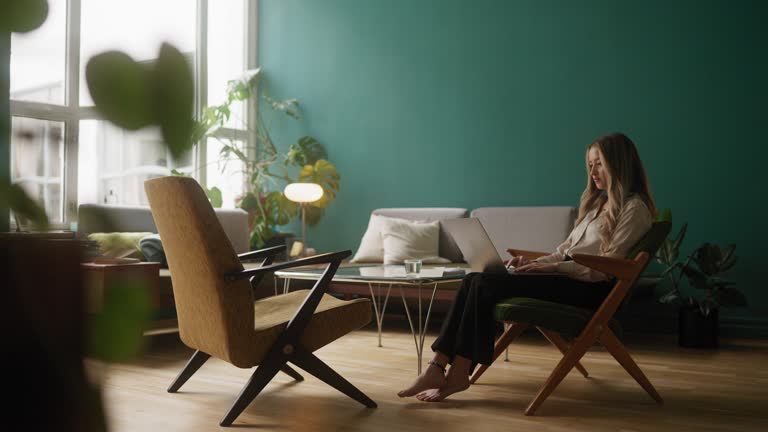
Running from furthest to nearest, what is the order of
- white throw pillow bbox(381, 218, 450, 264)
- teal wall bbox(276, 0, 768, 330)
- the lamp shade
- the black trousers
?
the lamp shade < white throw pillow bbox(381, 218, 450, 264) < teal wall bbox(276, 0, 768, 330) < the black trousers

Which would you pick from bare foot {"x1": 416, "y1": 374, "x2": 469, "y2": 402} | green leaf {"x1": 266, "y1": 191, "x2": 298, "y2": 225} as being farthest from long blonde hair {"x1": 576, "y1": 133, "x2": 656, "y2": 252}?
green leaf {"x1": 266, "y1": 191, "x2": 298, "y2": 225}

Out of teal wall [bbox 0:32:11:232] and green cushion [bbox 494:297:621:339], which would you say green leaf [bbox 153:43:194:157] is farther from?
green cushion [bbox 494:297:621:339]

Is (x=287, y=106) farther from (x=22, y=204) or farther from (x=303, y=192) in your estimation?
(x=22, y=204)

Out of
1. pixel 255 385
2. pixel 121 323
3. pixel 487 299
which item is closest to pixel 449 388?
pixel 487 299

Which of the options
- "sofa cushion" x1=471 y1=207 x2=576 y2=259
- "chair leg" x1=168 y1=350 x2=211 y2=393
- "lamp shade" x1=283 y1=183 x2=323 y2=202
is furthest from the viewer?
"lamp shade" x1=283 y1=183 x2=323 y2=202

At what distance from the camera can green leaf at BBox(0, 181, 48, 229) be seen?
233 millimetres

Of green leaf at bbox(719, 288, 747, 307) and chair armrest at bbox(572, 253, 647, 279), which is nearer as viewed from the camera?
chair armrest at bbox(572, 253, 647, 279)

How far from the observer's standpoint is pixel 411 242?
500 cm

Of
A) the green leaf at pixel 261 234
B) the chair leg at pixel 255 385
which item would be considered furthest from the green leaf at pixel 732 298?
the green leaf at pixel 261 234

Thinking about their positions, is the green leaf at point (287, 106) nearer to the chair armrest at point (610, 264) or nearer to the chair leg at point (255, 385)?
the chair leg at point (255, 385)

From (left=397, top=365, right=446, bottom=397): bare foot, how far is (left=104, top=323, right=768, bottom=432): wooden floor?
6 centimetres

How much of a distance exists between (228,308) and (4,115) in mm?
2136

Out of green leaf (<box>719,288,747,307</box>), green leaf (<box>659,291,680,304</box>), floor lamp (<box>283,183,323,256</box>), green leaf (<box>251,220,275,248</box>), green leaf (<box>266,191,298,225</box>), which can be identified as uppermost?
floor lamp (<box>283,183,323,256</box>)

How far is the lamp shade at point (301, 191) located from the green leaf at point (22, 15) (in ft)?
16.8
